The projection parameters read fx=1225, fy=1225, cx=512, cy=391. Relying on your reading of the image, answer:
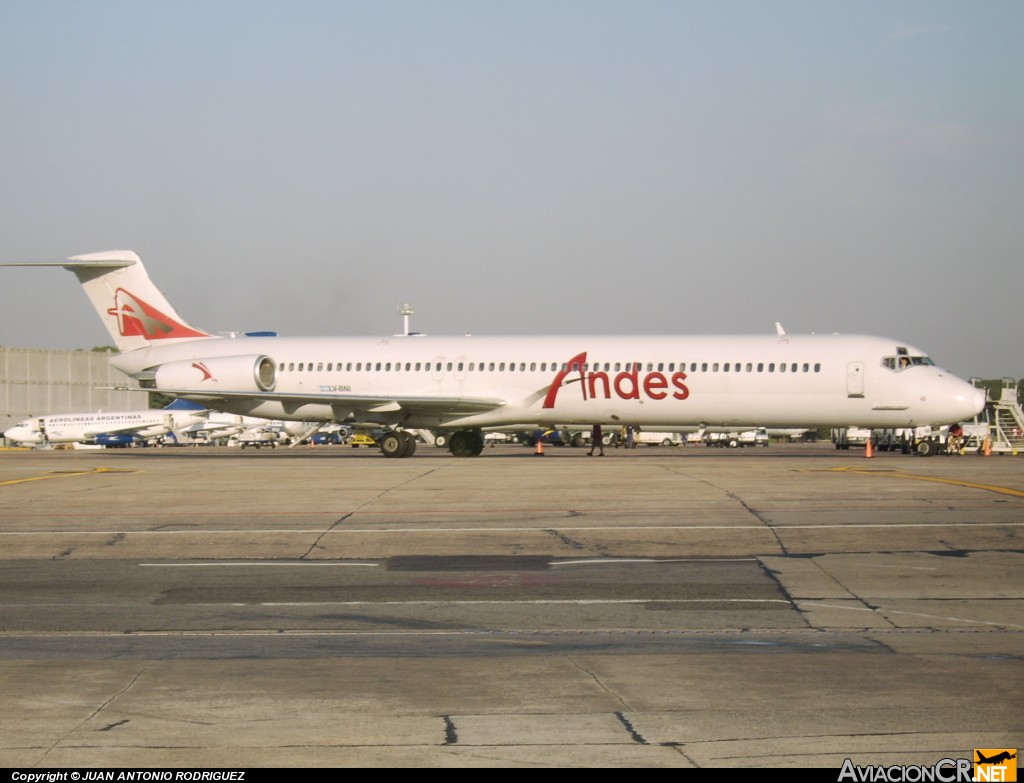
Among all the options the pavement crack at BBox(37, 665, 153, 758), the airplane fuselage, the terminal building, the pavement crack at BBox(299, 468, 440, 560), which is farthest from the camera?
the terminal building

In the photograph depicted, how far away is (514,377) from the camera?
38.5 meters

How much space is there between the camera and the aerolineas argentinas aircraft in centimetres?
3541

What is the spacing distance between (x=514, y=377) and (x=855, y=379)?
10334 mm

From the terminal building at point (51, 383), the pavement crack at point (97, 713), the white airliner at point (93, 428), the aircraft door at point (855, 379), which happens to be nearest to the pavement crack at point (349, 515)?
the pavement crack at point (97, 713)

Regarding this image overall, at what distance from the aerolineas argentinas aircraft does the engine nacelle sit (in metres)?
0.05

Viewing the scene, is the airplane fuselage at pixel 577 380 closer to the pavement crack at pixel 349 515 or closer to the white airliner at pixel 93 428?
the pavement crack at pixel 349 515

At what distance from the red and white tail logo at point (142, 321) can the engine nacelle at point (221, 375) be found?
7.83ft

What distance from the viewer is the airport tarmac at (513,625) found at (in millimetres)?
6867

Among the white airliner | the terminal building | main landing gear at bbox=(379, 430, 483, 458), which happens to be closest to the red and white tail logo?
main landing gear at bbox=(379, 430, 483, 458)

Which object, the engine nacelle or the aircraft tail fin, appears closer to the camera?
the engine nacelle

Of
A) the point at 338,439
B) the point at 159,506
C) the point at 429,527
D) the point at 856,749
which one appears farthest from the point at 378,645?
the point at 338,439

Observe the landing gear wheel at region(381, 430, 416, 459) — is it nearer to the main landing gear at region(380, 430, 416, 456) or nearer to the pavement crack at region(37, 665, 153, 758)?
the main landing gear at region(380, 430, 416, 456)

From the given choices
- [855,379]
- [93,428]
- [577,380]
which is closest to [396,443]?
[577,380]

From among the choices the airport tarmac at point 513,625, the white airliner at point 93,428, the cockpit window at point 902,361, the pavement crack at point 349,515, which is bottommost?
the white airliner at point 93,428
